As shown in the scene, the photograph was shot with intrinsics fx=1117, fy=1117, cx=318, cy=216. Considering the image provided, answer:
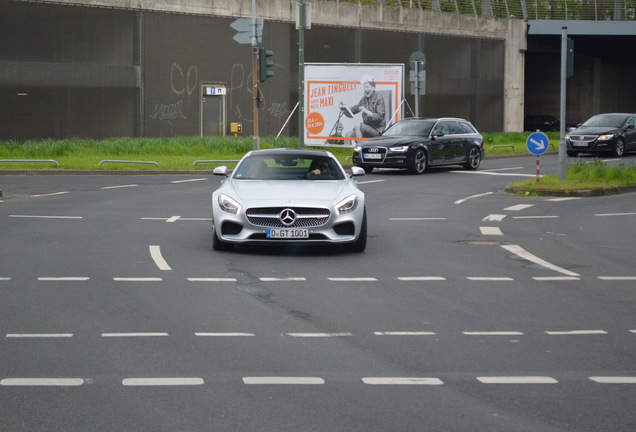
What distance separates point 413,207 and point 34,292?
38.0ft

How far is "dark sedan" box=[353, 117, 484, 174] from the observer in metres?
31.0

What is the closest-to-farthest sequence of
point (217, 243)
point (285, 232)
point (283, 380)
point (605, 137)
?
1. point (283, 380)
2. point (285, 232)
3. point (217, 243)
4. point (605, 137)

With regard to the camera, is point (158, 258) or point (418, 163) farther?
point (418, 163)

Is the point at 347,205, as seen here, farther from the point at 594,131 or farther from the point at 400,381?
the point at 594,131

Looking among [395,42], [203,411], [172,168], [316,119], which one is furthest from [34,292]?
[395,42]

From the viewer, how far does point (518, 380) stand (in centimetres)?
718

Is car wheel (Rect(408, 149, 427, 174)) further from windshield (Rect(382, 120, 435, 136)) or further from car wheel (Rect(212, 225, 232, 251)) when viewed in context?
car wheel (Rect(212, 225, 232, 251))

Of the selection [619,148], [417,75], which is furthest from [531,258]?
[619,148]

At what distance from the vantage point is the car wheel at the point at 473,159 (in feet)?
110

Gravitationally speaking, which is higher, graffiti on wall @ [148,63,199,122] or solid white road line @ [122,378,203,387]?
graffiti on wall @ [148,63,199,122]

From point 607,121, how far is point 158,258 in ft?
101

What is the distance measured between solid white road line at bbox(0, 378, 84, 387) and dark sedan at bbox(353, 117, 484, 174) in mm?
24273

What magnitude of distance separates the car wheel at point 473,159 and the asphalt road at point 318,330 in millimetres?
15723

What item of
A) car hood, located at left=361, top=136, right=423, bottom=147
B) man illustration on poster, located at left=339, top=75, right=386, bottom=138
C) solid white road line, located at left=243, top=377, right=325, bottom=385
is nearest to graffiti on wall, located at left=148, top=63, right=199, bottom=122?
man illustration on poster, located at left=339, top=75, right=386, bottom=138
